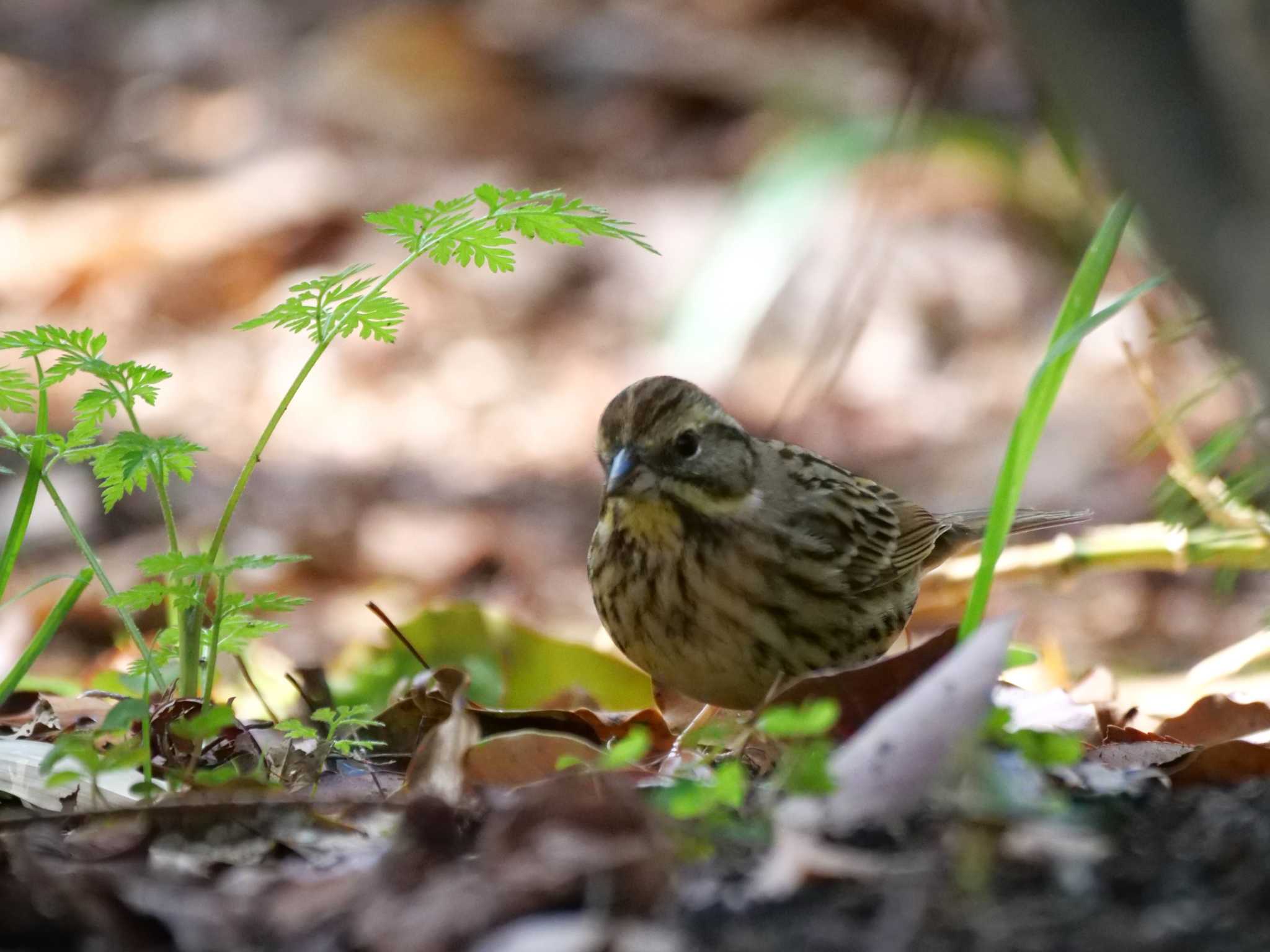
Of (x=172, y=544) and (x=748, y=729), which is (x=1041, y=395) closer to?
(x=748, y=729)

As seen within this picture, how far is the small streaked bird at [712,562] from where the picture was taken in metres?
4.02

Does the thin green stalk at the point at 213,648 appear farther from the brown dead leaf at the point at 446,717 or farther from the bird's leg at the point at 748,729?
the bird's leg at the point at 748,729

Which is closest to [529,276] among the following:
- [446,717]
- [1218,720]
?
[446,717]

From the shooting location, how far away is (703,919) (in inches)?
85.4

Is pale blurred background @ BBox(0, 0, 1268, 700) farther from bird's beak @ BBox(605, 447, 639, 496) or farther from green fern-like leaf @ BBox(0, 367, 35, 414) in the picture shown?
green fern-like leaf @ BBox(0, 367, 35, 414)

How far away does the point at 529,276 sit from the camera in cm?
1043

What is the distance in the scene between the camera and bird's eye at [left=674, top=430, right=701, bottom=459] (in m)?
4.05

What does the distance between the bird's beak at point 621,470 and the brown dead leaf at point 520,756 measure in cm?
91

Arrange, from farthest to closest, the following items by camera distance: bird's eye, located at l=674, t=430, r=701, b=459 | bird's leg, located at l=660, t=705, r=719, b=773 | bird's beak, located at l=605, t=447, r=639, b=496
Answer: bird's eye, located at l=674, t=430, r=701, b=459
bird's beak, located at l=605, t=447, r=639, b=496
bird's leg, located at l=660, t=705, r=719, b=773

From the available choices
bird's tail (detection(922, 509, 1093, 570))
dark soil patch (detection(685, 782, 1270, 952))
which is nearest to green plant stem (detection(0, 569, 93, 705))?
dark soil patch (detection(685, 782, 1270, 952))

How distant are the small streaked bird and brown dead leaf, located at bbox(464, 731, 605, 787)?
913 mm

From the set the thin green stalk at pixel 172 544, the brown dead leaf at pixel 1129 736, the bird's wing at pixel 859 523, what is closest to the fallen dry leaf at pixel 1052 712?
the brown dead leaf at pixel 1129 736

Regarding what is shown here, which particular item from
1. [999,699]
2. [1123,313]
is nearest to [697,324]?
[1123,313]

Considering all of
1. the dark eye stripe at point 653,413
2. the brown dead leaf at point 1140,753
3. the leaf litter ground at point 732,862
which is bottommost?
the brown dead leaf at point 1140,753
